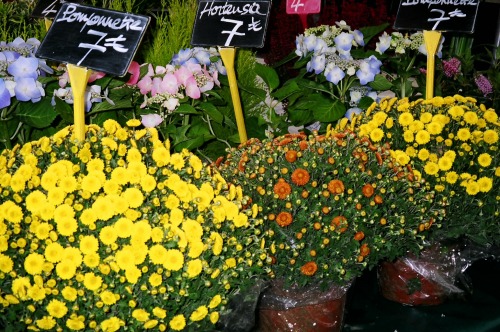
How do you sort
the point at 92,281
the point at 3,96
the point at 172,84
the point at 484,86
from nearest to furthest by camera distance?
1. the point at 92,281
2. the point at 3,96
3. the point at 172,84
4. the point at 484,86

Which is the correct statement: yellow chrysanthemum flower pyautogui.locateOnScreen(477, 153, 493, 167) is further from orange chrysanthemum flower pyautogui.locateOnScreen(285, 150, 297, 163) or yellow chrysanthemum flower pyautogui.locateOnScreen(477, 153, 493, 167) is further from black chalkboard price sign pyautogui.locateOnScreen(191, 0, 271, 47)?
black chalkboard price sign pyautogui.locateOnScreen(191, 0, 271, 47)

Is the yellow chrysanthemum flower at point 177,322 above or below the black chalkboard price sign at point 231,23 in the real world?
below

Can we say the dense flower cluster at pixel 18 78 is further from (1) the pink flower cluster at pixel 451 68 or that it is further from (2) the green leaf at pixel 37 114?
(1) the pink flower cluster at pixel 451 68

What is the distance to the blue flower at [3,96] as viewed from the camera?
1495 mm

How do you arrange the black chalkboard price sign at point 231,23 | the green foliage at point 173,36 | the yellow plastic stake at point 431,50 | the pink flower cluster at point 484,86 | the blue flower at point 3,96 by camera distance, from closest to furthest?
the blue flower at point 3,96 → the black chalkboard price sign at point 231,23 → the yellow plastic stake at point 431,50 → the green foliage at point 173,36 → the pink flower cluster at point 484,86

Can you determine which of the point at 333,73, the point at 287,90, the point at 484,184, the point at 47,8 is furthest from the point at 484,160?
the point at 47,8

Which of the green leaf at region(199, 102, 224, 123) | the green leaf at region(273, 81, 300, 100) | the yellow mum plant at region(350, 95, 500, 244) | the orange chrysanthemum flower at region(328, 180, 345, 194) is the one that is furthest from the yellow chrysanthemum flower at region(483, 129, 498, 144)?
the green leaf at region(199, 102, 224, 123)

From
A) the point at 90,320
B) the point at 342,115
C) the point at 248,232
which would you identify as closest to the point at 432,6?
the point at 342,115

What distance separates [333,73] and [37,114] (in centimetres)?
81

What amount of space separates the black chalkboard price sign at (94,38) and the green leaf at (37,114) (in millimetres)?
345

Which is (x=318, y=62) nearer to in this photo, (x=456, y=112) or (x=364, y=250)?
(x=456, y=112)

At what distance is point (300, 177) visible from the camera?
1289mm

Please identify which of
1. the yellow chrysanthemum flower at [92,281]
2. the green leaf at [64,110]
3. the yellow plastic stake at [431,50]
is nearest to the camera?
the yellow chrysanthemum flower at [92,281]

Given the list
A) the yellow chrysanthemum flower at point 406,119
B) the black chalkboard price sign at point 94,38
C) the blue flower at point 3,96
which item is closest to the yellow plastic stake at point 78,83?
the black chalkboard price sign at point 94,38
